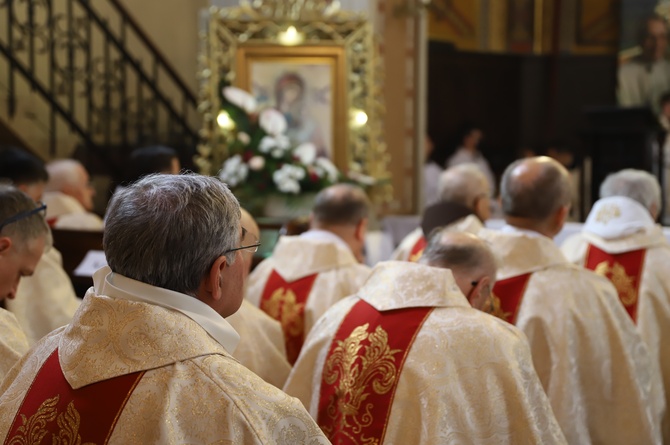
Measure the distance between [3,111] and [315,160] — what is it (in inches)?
130

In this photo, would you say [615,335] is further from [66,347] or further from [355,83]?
[355,83]

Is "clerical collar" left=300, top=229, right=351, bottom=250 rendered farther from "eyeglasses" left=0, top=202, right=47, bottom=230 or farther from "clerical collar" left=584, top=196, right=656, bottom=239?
"eyeglasses" left=0, top=202, right=47, bottom=230

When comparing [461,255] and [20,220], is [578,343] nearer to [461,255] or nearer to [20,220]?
[461,255]

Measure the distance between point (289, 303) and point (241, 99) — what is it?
13.0ft

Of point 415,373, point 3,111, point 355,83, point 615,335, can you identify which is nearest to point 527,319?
point 615,335

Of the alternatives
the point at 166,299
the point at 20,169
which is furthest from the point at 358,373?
the point at 20,169

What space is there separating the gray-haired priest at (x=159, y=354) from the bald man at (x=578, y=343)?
195 cm

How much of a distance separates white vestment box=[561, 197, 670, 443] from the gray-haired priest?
3219 mm

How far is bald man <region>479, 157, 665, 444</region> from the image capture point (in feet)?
12.4

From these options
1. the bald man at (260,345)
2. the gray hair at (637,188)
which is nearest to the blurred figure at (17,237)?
the bald man at (260,345)

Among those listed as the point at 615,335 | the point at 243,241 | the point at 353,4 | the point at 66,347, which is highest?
the point at 353,4

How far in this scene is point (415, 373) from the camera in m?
2.90

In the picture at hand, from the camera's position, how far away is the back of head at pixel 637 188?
505 centimetres

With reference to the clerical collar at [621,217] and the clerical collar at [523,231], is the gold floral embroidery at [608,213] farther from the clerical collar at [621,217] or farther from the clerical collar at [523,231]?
the clerical collar at [523,231]
